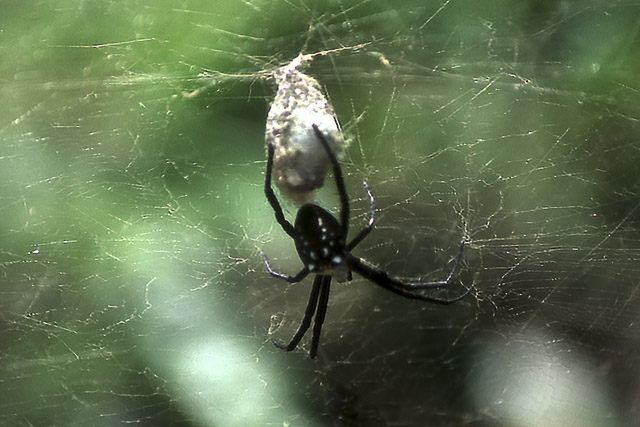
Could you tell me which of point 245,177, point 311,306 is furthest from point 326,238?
point 245,177

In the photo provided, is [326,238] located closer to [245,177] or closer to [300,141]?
[300,141]

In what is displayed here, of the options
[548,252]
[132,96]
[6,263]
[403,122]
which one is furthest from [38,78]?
[548,252]

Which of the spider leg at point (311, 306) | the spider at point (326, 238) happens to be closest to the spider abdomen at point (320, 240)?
the spider at point (326, 238)

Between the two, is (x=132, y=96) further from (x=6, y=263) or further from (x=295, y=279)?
(x=295, y=279)

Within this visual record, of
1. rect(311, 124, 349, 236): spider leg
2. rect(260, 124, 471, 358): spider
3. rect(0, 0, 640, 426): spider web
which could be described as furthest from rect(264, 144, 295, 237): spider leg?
rect(0, 0, 640, 426): spider web

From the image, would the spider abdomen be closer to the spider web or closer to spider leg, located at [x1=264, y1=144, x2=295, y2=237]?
spider leg, located at [x1=264, y1=144, x2=295, y2=237]

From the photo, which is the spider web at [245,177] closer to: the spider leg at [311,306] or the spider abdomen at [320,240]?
the spider leg at [311,306]
